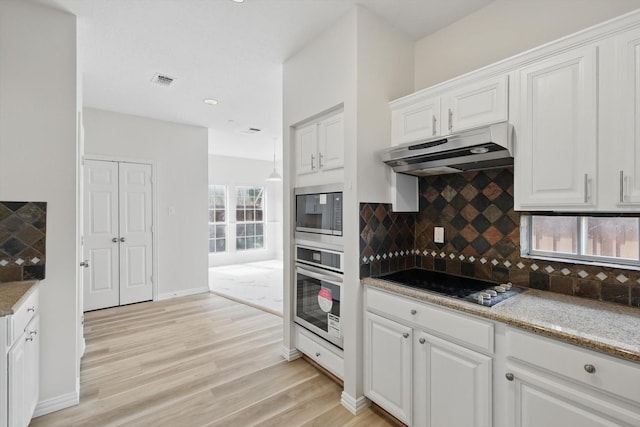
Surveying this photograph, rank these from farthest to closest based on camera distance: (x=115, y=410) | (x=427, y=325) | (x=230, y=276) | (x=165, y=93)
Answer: (x=230, y=276), (x=165, y=93), (x=115, y=410), (x=427, y=325)

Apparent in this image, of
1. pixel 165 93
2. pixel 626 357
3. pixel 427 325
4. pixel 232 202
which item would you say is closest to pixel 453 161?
pixel 427 325

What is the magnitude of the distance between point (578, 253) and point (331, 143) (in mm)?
1676

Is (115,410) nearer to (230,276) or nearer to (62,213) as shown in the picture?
(62,213)

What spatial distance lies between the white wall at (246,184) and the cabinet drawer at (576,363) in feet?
23.0

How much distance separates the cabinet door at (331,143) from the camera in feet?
7.47

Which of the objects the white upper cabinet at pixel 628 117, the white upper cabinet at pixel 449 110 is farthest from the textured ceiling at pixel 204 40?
the white upper cabinet at pixel 628 117

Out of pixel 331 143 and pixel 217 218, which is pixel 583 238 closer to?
pixel 331 143

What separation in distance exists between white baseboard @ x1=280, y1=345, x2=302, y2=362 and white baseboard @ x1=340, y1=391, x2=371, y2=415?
0.75 meters

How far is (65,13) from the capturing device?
2.15 metres

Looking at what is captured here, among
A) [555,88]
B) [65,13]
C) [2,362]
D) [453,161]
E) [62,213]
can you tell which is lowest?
[2,362]

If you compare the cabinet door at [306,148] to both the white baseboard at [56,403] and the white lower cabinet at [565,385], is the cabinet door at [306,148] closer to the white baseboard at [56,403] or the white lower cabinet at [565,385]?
the white lower cabinet at [565,385]

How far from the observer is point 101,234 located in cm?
421

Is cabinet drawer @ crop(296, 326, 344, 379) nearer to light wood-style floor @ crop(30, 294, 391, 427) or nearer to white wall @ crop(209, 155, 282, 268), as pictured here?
light wood-style floor @ crop(30, 294, 391, 427)

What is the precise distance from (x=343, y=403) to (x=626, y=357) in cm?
161
